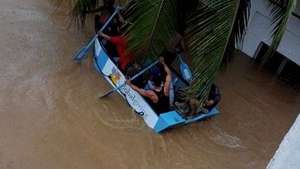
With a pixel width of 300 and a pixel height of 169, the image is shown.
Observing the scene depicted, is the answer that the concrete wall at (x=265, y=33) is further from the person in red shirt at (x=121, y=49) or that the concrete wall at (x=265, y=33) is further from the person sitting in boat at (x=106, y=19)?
the person in red shirt at (x=121, y=49)

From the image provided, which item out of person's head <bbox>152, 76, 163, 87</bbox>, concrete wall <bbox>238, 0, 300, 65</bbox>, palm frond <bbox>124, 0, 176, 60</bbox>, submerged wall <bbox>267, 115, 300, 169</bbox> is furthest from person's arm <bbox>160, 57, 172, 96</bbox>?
submerged wall <bbox>267, 115, 300, 169</bbox>

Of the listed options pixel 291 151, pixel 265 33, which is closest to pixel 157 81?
pixel 265 33

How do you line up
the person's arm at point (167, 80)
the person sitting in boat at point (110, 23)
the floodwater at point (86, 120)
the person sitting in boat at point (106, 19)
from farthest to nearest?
the person sitting in boat at point (106, 19) < the person sitting in boat at point (110, 23) < the person's arm at point (167, 80) < the floodwater at point (86, 120)

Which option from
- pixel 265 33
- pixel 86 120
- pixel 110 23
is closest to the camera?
pixel 86 120

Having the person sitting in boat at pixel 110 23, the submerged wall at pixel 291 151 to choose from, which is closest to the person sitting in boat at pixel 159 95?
the person sitting in boat at pixel 110 23

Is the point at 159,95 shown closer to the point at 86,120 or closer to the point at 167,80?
the point at 167,80

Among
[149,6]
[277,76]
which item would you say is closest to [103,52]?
[149,6]
